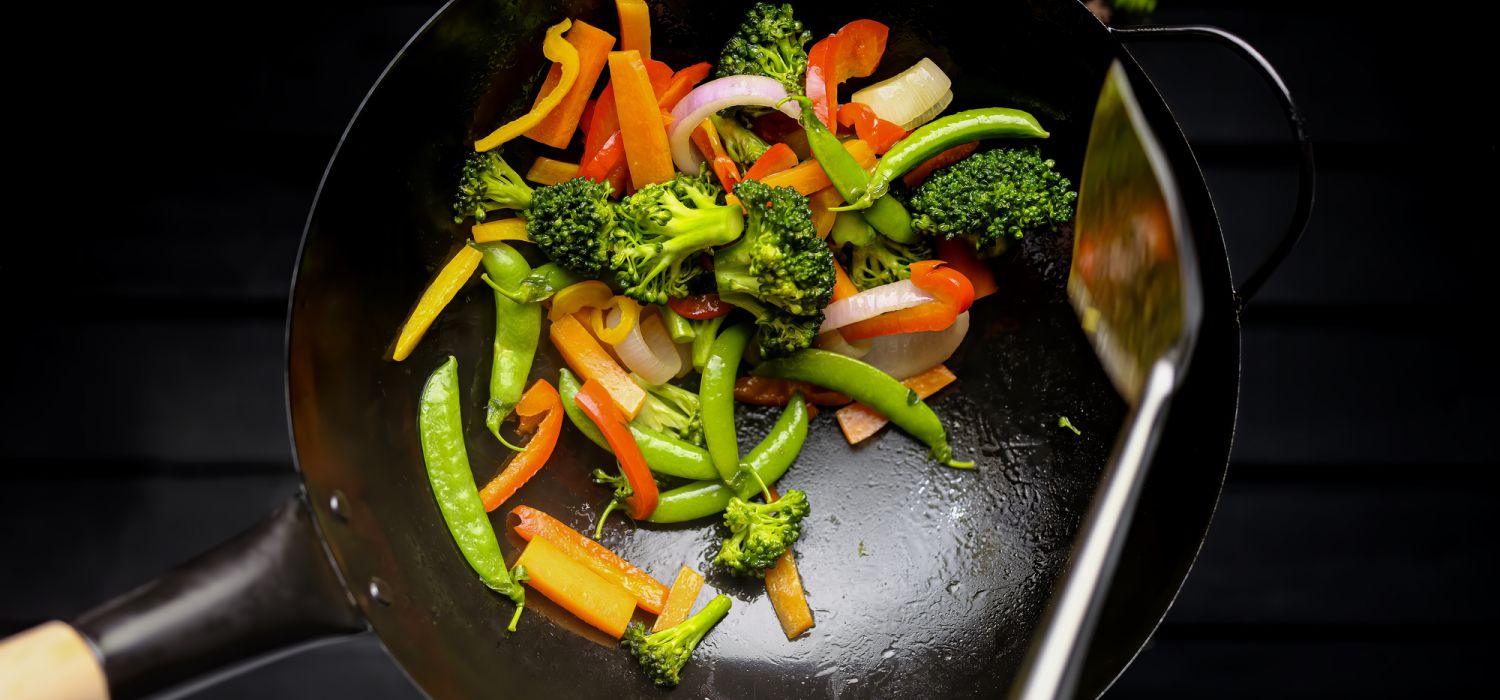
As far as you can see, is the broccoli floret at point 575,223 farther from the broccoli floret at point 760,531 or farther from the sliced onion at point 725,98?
the broccoli floret at point 760,531

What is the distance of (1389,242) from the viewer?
7.87ft

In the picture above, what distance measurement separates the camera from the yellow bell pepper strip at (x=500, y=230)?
1.93 metres

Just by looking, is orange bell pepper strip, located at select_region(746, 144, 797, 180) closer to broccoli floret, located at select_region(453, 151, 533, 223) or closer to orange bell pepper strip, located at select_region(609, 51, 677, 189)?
orange bell pepper strip, located at select_region(609, 51, 677, 189)

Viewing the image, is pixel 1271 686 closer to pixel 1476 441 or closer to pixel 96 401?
pixel 1476 441

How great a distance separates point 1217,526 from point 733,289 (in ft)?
4.90

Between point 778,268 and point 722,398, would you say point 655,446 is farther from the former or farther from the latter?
point 778,268

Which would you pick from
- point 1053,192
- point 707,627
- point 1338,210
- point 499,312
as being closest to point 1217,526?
point 1338,210

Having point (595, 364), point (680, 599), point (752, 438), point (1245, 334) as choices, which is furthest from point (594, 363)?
point (1245, 334)

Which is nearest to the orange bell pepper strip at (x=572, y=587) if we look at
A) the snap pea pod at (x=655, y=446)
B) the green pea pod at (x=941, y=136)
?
the snap pea pod at (x=655, y=446)

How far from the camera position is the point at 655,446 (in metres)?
1.97

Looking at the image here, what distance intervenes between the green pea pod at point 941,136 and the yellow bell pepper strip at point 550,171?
0.60 m

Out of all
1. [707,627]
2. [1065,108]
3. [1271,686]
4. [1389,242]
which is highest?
[1065,108]

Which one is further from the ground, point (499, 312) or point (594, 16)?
point (594, 16)

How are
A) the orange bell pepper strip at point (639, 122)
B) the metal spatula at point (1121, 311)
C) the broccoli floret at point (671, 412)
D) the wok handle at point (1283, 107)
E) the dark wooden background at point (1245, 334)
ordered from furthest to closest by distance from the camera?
the dark wooden background at point (1245, 334) → the broccoli floret at point (671, 412) → the orange bell pepper strip at point (639, 122) → the wok handle at point (1283, 107) → the metal spatula at point (1121, 311)
